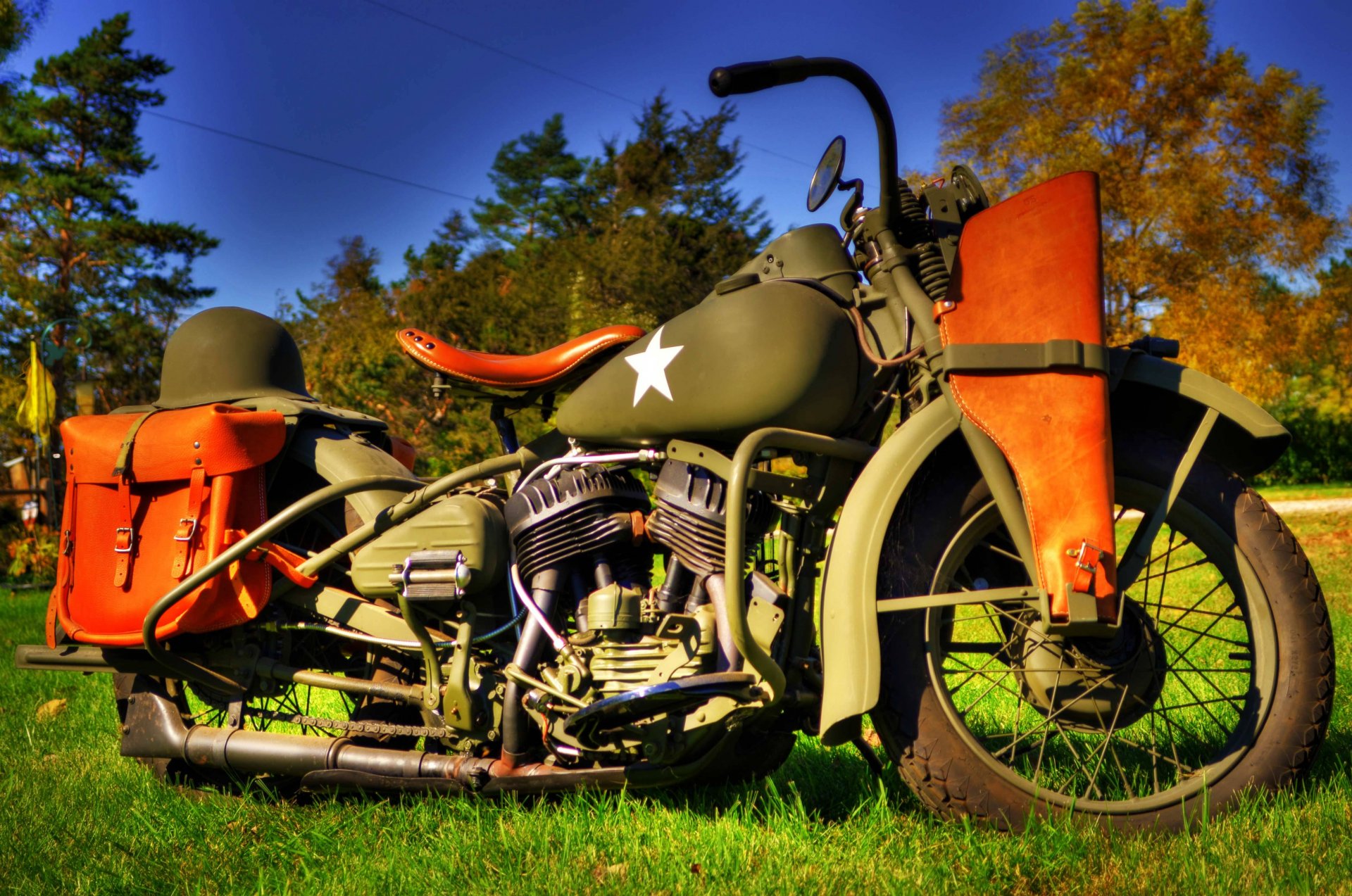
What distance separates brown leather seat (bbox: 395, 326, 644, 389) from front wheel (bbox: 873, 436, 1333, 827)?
95 cm

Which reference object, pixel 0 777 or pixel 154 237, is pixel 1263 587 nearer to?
pixel 0 777

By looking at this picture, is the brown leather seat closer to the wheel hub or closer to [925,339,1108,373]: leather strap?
[925,339,1108,373]: leather strap

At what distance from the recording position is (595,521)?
8.29ft

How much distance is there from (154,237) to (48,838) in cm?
2508

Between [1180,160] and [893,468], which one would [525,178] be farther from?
[893,468]

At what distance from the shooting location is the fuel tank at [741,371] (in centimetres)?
230

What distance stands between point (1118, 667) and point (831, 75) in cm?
149

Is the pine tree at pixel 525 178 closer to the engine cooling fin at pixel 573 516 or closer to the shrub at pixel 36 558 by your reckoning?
the shrub at pixel 36 558

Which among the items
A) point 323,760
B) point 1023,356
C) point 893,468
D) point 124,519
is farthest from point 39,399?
point 1023,356

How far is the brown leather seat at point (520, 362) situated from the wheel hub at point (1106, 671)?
50.0 inches

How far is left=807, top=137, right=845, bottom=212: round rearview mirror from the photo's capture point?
2604 millimetres

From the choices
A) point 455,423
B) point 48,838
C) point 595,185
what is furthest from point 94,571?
point 595,185

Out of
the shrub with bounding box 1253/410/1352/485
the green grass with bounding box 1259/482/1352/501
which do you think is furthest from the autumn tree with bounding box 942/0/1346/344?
the shrub with bounding box 1253/410/1352/485

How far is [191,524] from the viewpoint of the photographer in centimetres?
297
